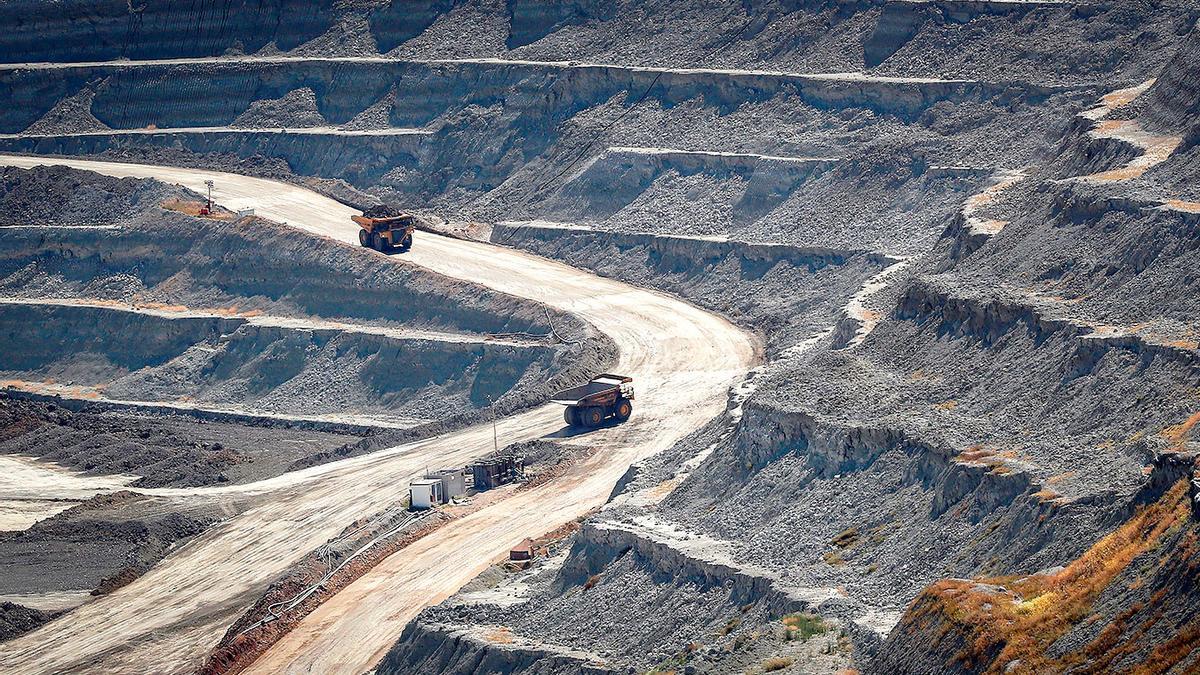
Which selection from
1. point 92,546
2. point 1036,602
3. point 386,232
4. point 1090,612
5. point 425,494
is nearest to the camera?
point 1090,612

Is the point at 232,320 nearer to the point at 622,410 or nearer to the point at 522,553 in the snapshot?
the point at 622,410

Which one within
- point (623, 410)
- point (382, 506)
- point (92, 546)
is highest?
point (623, 410)

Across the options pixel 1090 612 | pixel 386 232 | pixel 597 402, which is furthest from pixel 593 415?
pixel 1090 612

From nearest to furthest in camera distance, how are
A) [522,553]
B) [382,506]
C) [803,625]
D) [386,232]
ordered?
[803,625]
[522,553]
[382,506]
[386,232]

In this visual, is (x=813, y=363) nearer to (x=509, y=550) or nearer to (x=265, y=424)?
(x=509, y=550)

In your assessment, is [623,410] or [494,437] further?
[623,410]

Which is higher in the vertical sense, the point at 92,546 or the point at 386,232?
the point at 386,232

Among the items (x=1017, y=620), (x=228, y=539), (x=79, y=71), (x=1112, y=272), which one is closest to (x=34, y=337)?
(x=79, y=71)

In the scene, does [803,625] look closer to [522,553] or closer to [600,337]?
[522,553]
